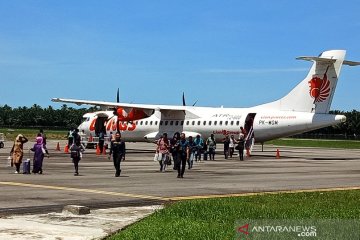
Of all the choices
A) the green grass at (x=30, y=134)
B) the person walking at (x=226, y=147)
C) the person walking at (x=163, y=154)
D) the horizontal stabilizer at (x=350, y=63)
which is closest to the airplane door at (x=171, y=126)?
the person walking at (x=226, y=147)

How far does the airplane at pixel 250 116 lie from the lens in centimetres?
3853

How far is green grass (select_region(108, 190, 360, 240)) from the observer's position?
9836 millimetres

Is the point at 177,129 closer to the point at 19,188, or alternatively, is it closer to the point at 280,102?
the point at 280,102

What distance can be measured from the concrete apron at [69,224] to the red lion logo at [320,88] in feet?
91.1

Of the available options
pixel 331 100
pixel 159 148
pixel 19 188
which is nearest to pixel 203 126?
pixel 331 100

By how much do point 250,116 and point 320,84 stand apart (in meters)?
5.66

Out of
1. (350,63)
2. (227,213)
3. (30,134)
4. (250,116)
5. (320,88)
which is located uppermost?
(350,63)

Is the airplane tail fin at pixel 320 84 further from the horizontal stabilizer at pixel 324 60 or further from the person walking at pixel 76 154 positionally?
the person walking at pixel 76 154

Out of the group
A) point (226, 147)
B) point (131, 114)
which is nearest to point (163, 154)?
point (226, 147)

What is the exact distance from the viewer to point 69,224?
35.6ft

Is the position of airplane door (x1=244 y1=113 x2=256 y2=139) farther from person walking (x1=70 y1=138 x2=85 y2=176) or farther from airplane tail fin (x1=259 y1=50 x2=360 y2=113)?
person walking (x1=70 y1=138 x2=85 y2=176)

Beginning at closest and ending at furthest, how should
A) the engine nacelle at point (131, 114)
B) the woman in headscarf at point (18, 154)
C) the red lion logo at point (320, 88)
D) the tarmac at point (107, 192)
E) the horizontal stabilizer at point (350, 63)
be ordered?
the tarmac at point (107, 192) → the woman in headscarf at point (18, 154) → the red lion logo at point (320, 88) → the horizontal stabilizer at point (350, 63) → the engine nacelle at point (131, 114)

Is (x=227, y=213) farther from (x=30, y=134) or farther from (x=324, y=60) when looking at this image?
(x=30, y=134)

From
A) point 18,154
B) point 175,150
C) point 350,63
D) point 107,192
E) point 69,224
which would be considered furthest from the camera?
point 350,63
